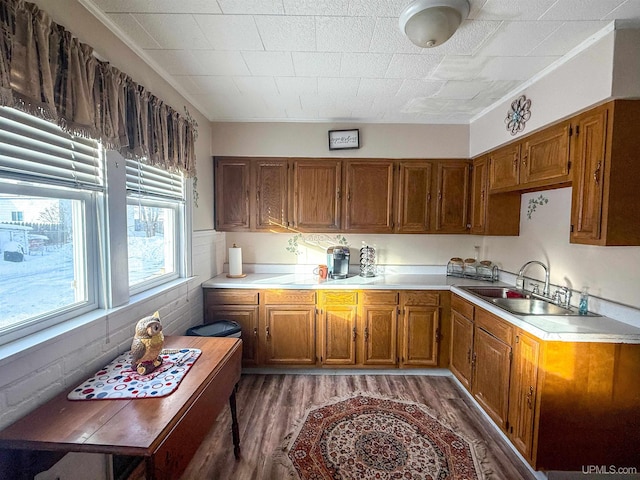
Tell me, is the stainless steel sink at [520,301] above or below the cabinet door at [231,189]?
below

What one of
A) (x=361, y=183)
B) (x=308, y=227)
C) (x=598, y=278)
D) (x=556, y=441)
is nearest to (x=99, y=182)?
(x=308, y=227)

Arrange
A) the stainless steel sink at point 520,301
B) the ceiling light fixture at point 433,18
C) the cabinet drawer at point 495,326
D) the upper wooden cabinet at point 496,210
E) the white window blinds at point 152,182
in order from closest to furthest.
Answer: the ceiling light fixture at point 433,18 → the white window blinds at point 152,182 → the cabinet drawer at point 495,326 → the stainless steel sink at point 520,301 → the upper wooden cabinet at point 496,210

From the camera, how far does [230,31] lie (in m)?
1.62

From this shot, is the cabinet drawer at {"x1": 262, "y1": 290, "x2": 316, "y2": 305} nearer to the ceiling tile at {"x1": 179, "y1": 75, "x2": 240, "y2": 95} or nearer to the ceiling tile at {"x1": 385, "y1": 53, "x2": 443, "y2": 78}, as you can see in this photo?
the ceiling tile at {"x1": 179, "y1": 75, "x2": 240, "y2": 95}

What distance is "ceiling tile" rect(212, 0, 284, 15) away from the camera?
4.62 ft

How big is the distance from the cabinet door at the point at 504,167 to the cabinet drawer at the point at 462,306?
1055 mm

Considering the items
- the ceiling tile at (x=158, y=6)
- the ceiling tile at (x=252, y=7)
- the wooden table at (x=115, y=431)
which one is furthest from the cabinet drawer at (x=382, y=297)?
the ceiling tile at (x=158, y=6)

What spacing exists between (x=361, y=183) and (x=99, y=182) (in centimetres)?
225

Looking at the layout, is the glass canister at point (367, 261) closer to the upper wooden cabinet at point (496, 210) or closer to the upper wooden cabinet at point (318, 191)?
the upper wooden cabinet at point (318, 191)

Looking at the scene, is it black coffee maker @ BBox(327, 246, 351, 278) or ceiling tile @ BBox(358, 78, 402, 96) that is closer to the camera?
ceiling tile @ BBox(358, 78, 402, 96)

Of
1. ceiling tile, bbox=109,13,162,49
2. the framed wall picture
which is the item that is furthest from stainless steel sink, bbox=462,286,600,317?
ceiling tile, bbox=109,13,162,49

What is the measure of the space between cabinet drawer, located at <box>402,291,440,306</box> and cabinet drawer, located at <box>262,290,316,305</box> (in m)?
0.89

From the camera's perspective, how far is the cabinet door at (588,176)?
5.21ft

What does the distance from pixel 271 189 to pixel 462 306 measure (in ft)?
7.15
